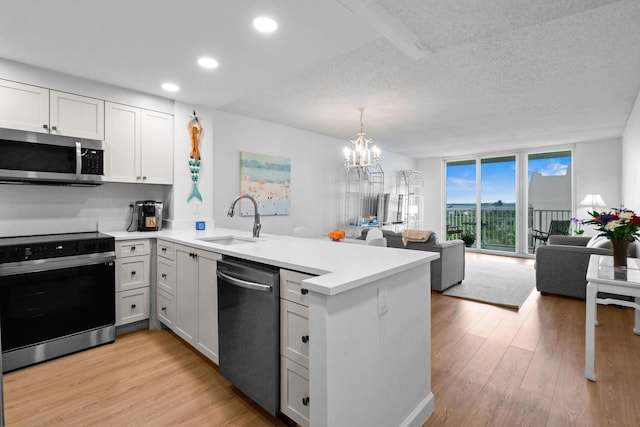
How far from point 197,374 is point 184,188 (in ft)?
6.76

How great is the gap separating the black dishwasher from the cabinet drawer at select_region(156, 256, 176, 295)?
896 millimetres

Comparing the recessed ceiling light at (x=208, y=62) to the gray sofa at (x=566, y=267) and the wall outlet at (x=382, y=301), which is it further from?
the gray sofa at (x=566, y=267)

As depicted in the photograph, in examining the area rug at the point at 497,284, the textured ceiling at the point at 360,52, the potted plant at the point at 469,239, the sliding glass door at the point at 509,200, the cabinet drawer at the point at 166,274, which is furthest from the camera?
the potted plant at the point at 469,239

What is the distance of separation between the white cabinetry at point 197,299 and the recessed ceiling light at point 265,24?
155 centimetres

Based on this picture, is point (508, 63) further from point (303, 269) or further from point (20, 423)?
point (20, 423)

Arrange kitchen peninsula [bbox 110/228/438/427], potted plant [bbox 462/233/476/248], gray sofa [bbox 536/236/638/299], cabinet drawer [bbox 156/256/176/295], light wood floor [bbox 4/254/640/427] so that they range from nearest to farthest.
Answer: kitchen peninsula [bbox 110/228/438/427], light wood floor [bbox 4/254/640/427], cabinet drawer [bbox 156/256/176/295], gray sofa [bbox 536/236/638/299], potted plant [bbox 462/233/476/248]

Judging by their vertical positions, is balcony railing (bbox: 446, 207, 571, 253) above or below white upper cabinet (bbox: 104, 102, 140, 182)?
below

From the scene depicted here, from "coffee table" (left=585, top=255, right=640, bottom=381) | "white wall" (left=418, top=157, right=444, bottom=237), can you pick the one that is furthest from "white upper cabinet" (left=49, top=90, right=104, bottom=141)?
"white wall" (left=418, top=157, right=444, bottom=237)

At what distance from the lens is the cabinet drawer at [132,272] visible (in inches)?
108

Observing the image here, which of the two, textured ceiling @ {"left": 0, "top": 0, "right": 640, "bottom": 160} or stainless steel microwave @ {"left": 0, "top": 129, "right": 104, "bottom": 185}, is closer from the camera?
textured ceiling @ {"left": 0, "top": 0, "right": 640, "bottom": 160}

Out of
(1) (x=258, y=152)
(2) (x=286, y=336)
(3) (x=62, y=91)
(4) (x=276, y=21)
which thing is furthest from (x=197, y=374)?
(1) (x=258, y=152)

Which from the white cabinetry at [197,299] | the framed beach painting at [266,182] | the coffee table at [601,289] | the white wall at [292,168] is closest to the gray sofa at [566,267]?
the coffee table at [601,289]

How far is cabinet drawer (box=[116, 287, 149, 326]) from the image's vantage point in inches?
108

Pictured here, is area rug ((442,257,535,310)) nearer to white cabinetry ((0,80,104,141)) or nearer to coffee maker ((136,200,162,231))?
coffee maker ((136,200,162,231))
